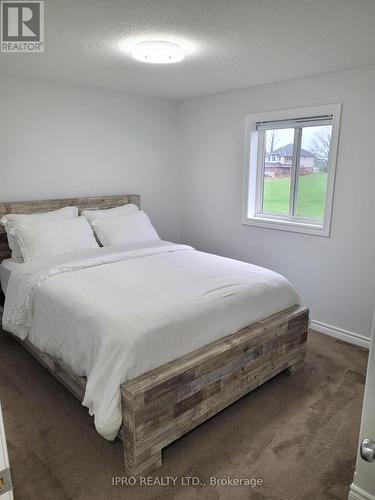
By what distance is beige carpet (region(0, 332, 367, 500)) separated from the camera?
5.68ft

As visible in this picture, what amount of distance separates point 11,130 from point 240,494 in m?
3.22

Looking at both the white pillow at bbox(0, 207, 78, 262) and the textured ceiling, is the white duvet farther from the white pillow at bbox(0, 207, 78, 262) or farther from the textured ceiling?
the textured ceiling

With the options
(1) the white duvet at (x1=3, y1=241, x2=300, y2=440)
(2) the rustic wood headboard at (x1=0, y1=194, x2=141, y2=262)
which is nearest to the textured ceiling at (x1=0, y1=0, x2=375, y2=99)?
(2) the rustic wood headboard at (x1=0, y1=194, x2=141, y2=262)

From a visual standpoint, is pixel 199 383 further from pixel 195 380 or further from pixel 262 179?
→ pixel 262 179

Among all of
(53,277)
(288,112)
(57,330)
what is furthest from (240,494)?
(288,112)

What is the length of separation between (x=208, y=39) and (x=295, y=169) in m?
1.65

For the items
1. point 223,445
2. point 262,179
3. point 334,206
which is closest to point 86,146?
point 262,179

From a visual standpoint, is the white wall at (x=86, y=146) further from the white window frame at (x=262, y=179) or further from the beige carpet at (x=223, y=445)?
the beige carpet at (x=223, y=445)

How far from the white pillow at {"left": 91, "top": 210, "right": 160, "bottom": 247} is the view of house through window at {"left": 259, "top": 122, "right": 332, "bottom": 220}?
1.24 meters

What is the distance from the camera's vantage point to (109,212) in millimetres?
3672

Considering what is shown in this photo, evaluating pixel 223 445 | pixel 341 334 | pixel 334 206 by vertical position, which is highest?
pixel 334 206

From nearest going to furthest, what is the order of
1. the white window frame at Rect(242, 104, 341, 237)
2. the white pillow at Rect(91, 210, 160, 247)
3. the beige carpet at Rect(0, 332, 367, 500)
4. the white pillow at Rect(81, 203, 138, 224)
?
the beige carpet at Rect(0, 332, 367, 500) → the white window frame at Rect(242, 104, 341, 237) → the white pillow at Rect(91, 210, 160, 247) → the white pillow at Rect(81, 203, 138, 224)

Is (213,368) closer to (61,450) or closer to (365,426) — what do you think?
(365,426)

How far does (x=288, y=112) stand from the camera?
3.29 m
